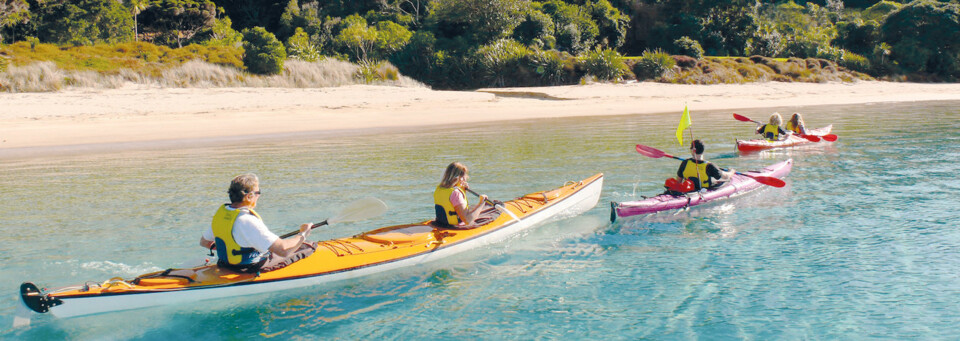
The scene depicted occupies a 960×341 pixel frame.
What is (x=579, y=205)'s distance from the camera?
8.94m

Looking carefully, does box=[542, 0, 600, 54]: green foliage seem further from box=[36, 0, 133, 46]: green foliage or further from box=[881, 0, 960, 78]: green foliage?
box=[36, 0, 133, 46]: green foliage

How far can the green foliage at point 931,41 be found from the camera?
109 ft

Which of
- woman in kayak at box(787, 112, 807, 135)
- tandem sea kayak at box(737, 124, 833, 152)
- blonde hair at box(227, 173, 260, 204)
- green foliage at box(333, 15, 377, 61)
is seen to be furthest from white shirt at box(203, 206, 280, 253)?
green foliage at box(333, 15, 377, 61)

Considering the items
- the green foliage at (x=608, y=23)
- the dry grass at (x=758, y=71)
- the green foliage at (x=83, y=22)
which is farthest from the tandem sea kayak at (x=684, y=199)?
the green foliage at (x=83, y=22)

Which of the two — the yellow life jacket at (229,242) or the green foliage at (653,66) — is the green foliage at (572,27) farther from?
the yellow life jacket at (229,242)

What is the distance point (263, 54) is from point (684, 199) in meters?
18.0

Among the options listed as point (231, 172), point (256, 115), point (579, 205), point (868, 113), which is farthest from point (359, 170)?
point (868, 113)

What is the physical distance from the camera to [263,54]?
23266mm

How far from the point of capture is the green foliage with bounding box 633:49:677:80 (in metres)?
27.7

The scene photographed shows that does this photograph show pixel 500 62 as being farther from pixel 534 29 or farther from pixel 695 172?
pixel 695 172

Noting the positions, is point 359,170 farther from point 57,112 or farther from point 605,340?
point 57,112

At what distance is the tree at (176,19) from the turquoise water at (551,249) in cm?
2039

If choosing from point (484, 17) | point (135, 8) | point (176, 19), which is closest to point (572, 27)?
point (484, 17)

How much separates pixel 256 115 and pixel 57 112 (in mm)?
4936
